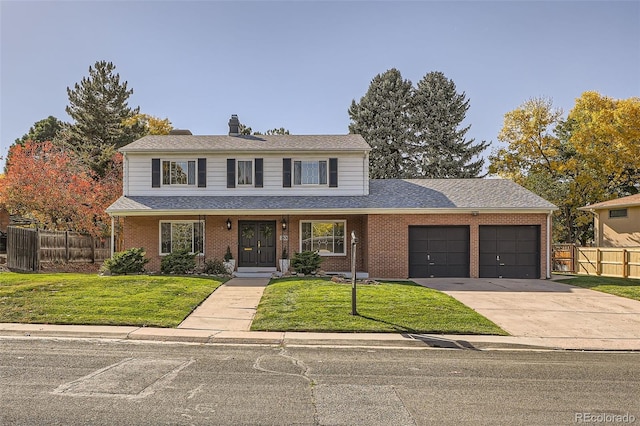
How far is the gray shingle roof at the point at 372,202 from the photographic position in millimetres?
19297

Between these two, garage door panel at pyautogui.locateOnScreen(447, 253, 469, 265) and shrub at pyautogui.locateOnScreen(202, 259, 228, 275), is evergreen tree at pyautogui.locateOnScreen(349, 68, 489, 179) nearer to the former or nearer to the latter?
garage door panel at pyautogui.locateOnScreen(447, 253, 469, 265)

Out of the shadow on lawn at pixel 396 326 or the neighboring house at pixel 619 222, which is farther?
the neighboring house at pixel 619 222

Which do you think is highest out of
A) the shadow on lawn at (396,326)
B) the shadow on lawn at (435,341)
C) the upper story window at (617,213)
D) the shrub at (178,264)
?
the upper story window at (617,213)

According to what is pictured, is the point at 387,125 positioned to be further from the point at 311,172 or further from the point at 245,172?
the point at 245,172

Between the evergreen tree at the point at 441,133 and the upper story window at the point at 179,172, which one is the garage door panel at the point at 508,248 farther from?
the evergreen tree at the point at 441,133

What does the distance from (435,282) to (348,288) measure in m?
4.77

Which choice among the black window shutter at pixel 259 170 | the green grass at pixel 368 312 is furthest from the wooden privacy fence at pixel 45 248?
the green grass at pixel 368 312

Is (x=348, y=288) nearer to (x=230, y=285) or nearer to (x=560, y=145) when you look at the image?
(x=230, y=285)

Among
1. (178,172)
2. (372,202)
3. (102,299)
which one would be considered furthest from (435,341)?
(178,172)

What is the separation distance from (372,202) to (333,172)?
2401 millimetres

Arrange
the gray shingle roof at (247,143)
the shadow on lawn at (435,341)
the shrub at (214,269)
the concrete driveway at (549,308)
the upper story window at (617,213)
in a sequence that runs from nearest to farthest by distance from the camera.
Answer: the shadow on lawn at (435,341), the concrete driveway at (549,308), the shrub at (214,269), the gray shingle roof at (247,143), the upper story window at (617,213)

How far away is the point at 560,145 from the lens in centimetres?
3688

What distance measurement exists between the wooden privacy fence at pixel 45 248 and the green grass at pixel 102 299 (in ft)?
12.5

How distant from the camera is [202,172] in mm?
21188
